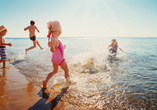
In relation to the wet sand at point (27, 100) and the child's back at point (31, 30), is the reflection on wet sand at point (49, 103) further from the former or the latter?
the child's back at point (31, 30)

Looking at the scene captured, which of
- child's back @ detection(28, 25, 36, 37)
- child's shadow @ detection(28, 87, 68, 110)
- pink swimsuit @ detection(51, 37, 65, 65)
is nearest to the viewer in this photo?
child's shadow @ detection(28, 87, 68, 110)

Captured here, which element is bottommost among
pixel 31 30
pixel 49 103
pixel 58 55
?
pixel 49 103

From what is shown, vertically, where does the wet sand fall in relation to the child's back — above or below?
below

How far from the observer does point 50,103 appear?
8.30ft

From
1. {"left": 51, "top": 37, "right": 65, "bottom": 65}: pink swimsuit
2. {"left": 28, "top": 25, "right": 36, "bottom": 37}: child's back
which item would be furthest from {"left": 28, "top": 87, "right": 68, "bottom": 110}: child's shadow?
{"left": 28, "top": 25, "right": 36, "bottom": 37}: child's back

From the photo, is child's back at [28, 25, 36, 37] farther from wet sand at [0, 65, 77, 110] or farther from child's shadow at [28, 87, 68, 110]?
child's shadow at [28, 87, 68, 110]

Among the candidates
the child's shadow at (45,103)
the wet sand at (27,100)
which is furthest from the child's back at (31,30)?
the child's shadow at (45,103)

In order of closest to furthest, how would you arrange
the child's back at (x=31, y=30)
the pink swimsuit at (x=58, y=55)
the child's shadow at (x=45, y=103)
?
the child's shadow at (x=45, y=103) → the pink swimsuit at (x=58, y=55) → the child's back at (x=31, y=30)

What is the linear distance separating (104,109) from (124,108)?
51cm

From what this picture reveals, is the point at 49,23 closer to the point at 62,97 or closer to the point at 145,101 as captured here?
the point at 62,97

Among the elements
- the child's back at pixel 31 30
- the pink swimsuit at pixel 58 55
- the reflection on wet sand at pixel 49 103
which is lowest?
the reflection on wet sand at pixel 49 103

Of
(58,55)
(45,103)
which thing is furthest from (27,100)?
(58,55)

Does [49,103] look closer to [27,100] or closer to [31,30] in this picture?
[27,100]

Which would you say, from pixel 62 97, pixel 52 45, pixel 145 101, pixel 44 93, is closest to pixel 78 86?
pixel 62 97
